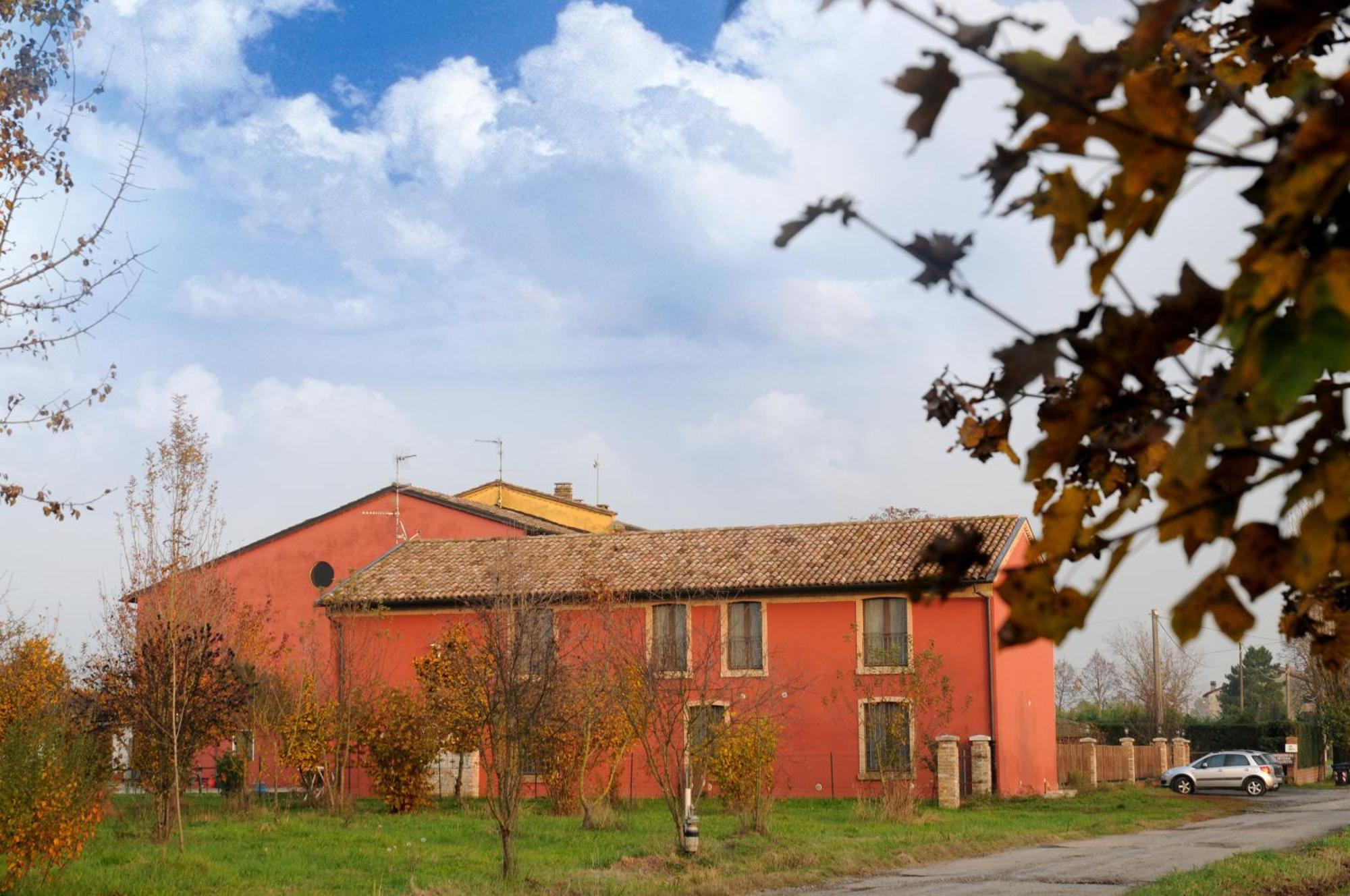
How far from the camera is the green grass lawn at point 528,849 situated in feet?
47.0

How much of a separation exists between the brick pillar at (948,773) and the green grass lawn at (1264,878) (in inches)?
381

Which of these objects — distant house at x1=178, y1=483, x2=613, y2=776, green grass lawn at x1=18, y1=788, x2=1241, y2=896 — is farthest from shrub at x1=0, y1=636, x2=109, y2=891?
distant house at x1=178, y1=483, x2=613, y2=776

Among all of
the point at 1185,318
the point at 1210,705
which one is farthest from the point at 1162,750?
the point at 1210,705

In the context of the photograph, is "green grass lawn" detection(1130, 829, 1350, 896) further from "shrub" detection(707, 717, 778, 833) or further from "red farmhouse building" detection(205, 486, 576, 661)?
"red farmhouse building" detection(205, 486, 576, 661)

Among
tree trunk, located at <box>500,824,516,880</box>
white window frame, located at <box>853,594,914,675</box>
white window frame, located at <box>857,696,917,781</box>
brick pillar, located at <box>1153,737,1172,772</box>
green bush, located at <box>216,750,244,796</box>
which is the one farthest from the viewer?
brick pillar, located at <box>1153,737,1172,772</box>

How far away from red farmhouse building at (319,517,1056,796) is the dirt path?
5636 millimetres

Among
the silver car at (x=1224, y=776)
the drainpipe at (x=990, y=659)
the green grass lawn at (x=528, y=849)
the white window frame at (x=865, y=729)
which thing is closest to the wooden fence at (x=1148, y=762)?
the silver car at (x=1224, y=776)

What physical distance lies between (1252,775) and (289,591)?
2741 cm

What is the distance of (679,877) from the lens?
15289 mm

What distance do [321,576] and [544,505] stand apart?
917 cm

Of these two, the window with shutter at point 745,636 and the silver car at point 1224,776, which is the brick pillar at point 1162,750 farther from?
the window with shutter at point 745,636

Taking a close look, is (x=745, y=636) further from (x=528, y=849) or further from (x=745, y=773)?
(x=528, y=849)

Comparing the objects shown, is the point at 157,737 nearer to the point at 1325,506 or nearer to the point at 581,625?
the point at 581,625

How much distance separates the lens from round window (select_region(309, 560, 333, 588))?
39531mm
